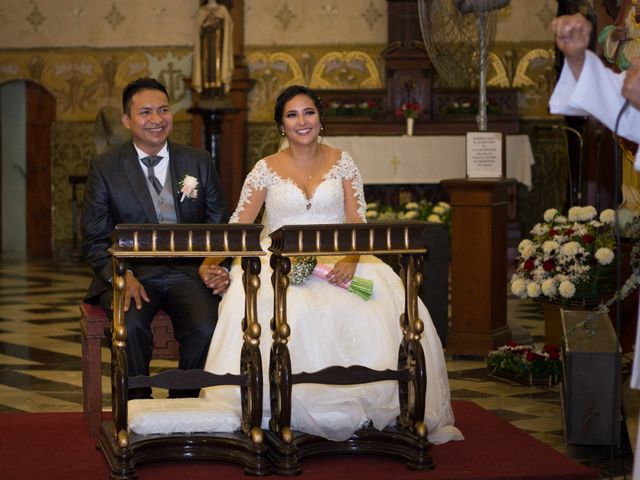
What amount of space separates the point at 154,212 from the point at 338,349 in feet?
4.28

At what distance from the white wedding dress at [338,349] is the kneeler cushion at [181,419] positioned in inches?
3.2

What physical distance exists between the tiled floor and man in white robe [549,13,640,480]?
117 centimetres

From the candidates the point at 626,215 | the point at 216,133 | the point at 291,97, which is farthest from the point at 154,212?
the point at 216,133

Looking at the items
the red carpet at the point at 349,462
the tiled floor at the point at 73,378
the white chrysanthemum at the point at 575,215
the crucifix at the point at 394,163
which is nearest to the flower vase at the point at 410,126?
the crucifix at the point at 394,163

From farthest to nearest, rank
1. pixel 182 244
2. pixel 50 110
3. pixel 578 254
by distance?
pixel 50 110 < pixel 578 254 < pixel 182 244

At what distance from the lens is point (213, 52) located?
51.4 ft

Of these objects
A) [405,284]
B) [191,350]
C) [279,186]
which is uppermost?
[279,186]

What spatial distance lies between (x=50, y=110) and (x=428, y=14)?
9.64 meters

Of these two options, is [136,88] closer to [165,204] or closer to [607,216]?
[165,204]

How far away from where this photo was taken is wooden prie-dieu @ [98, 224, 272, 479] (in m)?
4.84

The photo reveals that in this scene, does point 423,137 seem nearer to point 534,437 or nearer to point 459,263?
point 459,263

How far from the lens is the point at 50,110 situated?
55.5 ft

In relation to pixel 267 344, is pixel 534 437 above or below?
below

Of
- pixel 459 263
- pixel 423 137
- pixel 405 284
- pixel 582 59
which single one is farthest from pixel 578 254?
pixel 423 137
